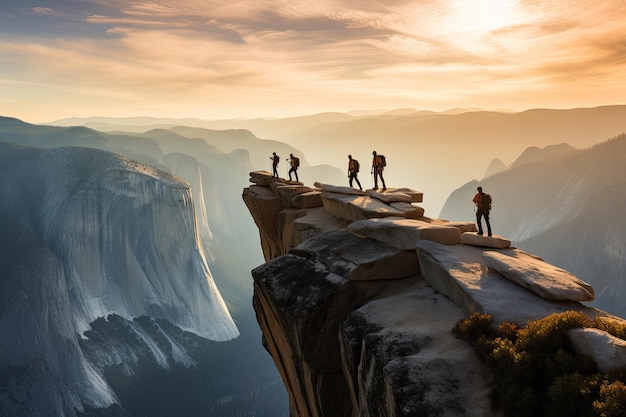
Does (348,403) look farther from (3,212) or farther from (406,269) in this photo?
(3,212)

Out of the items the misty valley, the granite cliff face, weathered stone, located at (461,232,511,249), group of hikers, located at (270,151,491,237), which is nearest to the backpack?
group of hikers, located at (270,151,491,237)

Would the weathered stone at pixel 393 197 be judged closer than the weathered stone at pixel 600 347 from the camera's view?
No

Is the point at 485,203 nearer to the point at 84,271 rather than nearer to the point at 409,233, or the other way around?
the point at 409,233

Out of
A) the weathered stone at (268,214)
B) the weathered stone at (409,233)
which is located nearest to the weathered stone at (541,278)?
the weathered stone at (409,233)

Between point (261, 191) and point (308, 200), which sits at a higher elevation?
point (261, 191)

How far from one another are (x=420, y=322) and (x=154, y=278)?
123853 mm

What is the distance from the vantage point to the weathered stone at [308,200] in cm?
3531

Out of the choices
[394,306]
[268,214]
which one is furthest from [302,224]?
[394,306]

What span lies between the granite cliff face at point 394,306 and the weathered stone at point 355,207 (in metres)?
0.09

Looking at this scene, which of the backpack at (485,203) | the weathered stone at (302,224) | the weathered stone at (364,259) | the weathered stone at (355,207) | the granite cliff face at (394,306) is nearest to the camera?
the granite cliff face at (394,306)

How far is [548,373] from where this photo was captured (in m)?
10.8

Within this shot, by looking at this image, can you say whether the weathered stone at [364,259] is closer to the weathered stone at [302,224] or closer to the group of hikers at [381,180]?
the group of hikers at [381,180]

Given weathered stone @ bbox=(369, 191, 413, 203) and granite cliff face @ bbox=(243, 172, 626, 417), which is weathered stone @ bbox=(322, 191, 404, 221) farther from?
weathered stone @ bbox=(369, 191, 413, 203)

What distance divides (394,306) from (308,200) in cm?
1860
